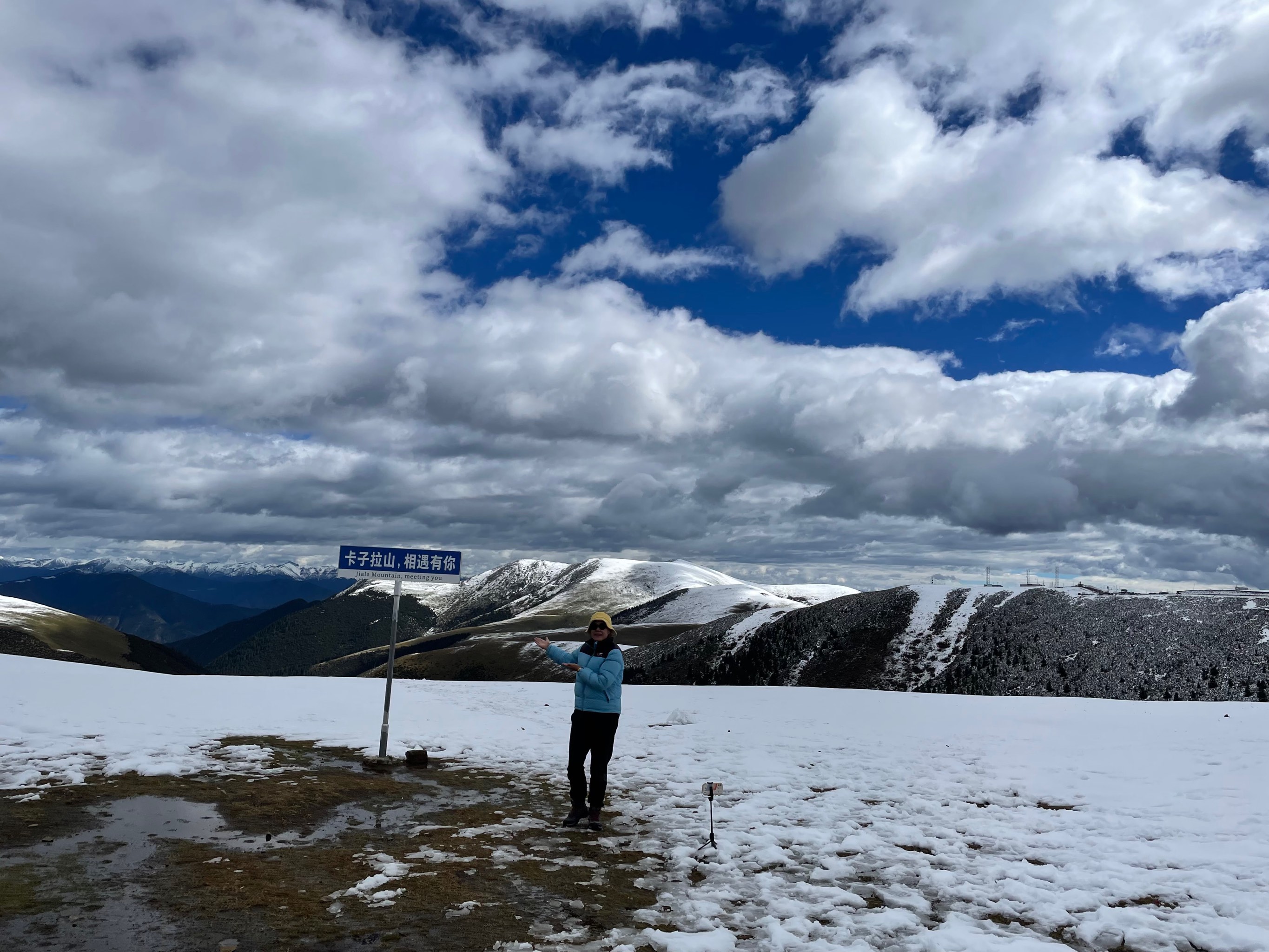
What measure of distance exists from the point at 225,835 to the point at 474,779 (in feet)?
16.1

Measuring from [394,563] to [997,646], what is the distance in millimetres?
82446

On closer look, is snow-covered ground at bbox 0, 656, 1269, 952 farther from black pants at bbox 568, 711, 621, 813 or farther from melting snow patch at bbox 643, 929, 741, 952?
black pants at bbox 568, 711, 621, 813

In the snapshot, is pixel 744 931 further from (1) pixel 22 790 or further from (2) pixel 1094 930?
(1) pixel 22 790

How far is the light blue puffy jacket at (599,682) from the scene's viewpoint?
35.4ft

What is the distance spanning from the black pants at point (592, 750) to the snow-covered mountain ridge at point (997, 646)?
65334mm

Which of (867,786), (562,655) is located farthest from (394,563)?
(867,786)

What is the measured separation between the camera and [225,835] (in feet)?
31.6

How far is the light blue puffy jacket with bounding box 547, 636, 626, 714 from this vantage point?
10789 millimetres

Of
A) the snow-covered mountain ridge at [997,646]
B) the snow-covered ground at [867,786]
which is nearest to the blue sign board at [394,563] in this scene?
the snow-covered ground at [867,786]

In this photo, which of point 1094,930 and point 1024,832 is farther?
point 1024,832

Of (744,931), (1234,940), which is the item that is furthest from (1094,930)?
(744,931)

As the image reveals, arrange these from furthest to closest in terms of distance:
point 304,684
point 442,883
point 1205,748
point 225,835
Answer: point 304,684, point 1205,748, point 225,835, point 442,883

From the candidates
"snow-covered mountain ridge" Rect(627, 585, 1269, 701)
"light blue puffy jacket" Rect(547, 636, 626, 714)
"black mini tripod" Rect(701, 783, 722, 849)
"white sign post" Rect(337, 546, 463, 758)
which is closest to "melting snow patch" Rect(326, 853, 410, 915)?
"light blue puffy jacket" Rect(547, 636, 626, 714)

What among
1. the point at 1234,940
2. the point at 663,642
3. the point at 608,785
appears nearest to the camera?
the point at 1234,940
